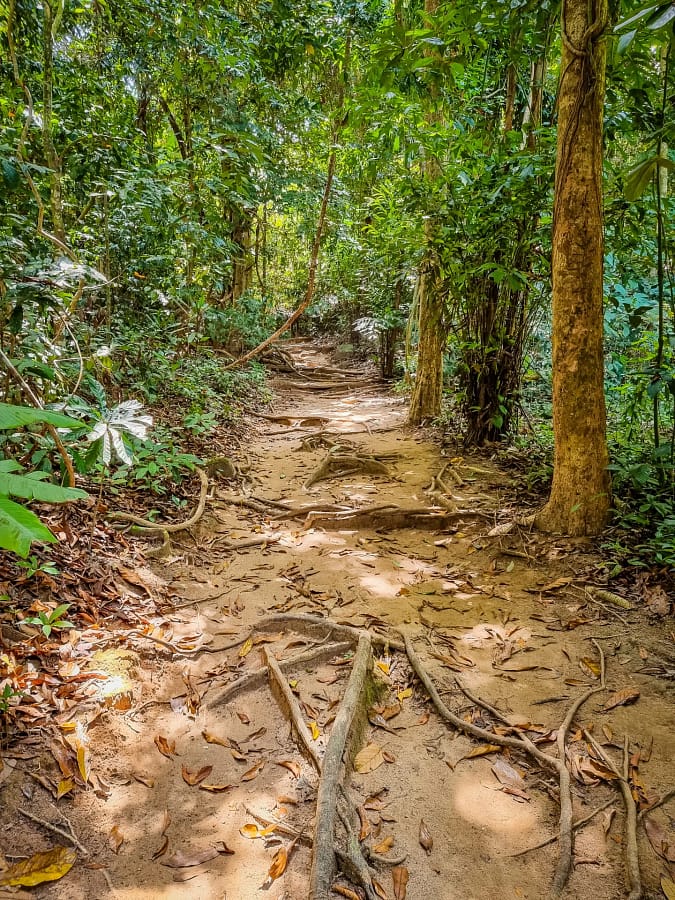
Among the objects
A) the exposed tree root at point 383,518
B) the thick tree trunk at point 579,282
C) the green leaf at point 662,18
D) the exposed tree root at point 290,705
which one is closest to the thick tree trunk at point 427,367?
the exposed tree root at point 383,518

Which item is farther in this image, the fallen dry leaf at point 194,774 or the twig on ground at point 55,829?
the fallen dry leaf at point 194,774

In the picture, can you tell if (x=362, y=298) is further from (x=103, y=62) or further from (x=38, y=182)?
(x=38, y=182)

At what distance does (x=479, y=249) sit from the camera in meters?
5.35

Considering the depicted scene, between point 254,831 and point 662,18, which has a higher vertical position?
point 662,18

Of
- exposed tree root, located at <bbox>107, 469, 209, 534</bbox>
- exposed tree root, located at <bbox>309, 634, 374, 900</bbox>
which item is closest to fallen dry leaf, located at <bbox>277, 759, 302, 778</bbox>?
exposed tree root, located at <bbox>309, 634, 374, 900</bbox>

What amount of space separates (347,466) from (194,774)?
168 inches

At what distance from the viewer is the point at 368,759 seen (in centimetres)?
225

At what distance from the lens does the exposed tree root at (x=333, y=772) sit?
1.69m

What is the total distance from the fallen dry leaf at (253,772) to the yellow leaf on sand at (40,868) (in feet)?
2.16

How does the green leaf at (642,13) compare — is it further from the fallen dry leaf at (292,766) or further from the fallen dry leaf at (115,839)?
the fallen dry leaf at (115,839)

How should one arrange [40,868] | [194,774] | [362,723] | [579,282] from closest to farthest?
A: [40,868]
[194,774]
[362,723]
[579,282]

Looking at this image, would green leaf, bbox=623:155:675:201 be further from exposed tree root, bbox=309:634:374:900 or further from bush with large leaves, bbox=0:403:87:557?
exposed tree root, bbox=309:634:374:900

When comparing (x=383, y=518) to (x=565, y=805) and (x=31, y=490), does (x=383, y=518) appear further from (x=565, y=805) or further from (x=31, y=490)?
(x=31, y=490)

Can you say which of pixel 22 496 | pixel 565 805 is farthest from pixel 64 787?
pixel 565 805
